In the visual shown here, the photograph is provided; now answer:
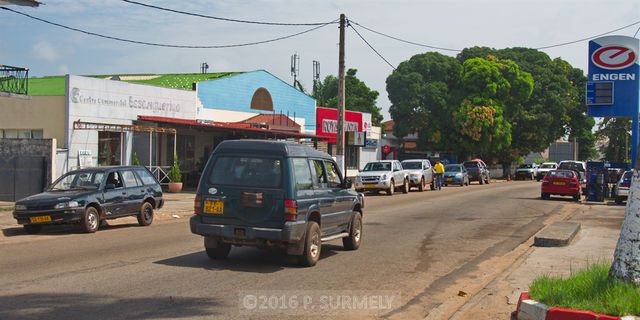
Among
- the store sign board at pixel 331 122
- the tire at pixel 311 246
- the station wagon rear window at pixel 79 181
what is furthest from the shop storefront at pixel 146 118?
the tire at pixel 311 246

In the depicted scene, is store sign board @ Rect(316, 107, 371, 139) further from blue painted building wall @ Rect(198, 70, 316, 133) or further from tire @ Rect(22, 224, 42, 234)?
tire @ Rect(22, 224, 42, 234)

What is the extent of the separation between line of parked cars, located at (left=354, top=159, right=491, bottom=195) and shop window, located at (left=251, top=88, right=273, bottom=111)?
8.52m

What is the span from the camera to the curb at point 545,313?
5.88 m

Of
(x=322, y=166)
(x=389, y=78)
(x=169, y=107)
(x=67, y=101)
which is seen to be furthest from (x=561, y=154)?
(x=322, y=166)

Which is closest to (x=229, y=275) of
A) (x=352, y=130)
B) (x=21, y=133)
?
(x=21, y=133)

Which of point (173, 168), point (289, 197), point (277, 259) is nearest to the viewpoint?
point (289, 197)

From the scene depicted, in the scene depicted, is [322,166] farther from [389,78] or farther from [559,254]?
[389,78]

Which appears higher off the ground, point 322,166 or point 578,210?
point 322,166

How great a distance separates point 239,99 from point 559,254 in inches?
1010

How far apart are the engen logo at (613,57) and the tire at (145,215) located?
2049 centimetres

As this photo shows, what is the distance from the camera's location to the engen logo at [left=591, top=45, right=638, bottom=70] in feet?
86.3

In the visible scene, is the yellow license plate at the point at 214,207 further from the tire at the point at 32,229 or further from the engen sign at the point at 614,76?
the engen sign at the point at 614,76

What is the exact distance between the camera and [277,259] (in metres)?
10.4

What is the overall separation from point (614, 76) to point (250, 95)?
19.2 m
